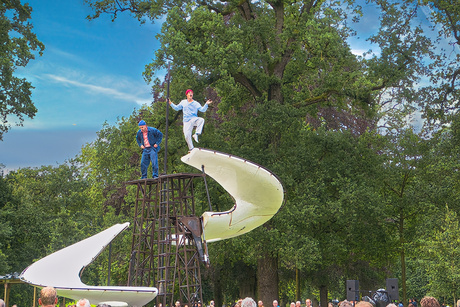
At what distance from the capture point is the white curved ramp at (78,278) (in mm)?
12906

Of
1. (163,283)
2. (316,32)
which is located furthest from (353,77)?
(163,283)

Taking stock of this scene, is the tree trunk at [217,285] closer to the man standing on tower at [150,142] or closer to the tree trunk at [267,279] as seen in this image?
the tree trunk at [267,279]

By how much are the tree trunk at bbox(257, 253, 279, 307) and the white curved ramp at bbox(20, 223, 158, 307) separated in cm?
1117

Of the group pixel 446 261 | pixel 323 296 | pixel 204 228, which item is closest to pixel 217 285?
pixel 323 296

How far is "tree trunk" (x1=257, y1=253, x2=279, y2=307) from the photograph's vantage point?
967 inches

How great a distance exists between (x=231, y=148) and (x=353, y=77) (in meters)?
6.14

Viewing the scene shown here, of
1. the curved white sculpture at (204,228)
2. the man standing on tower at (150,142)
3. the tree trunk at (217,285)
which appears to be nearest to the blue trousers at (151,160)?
the man standing on tower at (150,142)

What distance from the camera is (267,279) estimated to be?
24766mm

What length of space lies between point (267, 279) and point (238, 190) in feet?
33.0

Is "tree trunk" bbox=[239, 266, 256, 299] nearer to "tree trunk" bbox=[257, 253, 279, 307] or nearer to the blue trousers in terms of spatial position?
"tree trunk" bbox=[257, 253, 279, 307]

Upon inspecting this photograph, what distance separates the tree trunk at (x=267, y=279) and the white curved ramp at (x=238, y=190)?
846 centimetres

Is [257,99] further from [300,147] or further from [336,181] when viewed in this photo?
[336,181]

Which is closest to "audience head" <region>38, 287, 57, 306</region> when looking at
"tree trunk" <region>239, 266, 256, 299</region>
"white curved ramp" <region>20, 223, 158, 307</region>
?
"white curved ramp" <region>20, 223, 158, 307</region>

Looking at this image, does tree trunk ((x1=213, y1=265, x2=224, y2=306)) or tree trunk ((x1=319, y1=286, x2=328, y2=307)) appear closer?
tree trunk ((x1=319, y1=286, x2=328, y2=307))
